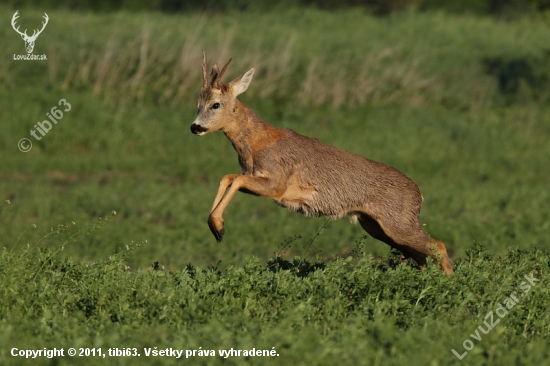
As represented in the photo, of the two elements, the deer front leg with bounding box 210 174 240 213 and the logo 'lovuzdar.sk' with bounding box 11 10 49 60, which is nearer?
the deer front leg with bounding box 210 174 240 213

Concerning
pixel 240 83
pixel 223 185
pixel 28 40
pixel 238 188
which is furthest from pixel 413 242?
pixel 28 40

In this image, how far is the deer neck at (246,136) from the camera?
29.2 feet

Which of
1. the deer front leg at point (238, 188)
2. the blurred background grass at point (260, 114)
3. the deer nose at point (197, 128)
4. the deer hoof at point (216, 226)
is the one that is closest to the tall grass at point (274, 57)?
the blurred background grass at point (260, 114)

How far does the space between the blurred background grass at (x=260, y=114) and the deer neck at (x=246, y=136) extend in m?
3.30

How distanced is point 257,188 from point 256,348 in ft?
8.85

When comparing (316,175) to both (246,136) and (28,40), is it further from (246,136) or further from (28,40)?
(28,40)

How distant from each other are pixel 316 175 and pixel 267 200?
736 cm

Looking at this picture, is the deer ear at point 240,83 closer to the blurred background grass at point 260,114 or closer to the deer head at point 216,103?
the deer head at point 216,103

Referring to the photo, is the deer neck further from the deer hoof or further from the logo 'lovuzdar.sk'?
the logo 'lovuzdar.sk'

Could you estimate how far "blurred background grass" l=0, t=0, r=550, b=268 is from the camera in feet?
45.4

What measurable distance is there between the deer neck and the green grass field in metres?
0.87

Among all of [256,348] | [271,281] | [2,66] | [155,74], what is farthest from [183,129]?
[256,348]

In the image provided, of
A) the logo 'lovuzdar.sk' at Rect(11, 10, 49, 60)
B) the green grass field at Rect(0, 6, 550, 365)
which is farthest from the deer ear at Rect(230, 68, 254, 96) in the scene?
the logo 'lovuzdar.sk' at Rect(11, 10, 49, 60)

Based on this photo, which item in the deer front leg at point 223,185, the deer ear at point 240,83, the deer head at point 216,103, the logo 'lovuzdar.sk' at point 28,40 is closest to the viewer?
the deer front leg at point 223,185
